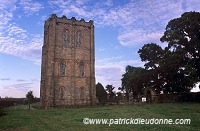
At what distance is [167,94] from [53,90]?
18.4 m

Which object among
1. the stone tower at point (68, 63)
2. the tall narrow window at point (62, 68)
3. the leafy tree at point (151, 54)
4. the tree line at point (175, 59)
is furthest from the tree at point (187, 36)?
the tall narrow window at point (62, 68)

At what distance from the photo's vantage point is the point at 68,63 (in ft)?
132

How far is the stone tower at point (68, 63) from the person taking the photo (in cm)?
3866

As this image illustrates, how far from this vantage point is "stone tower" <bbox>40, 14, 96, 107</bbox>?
1522 inches

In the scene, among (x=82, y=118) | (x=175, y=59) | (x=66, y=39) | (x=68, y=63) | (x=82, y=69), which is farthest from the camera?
(x=82, y=69)

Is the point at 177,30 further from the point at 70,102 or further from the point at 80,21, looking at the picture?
the point at 70,102

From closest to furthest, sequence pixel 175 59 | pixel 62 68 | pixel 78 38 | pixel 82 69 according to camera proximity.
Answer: pixel 175 59, pixel 62 68, pixel 82 69, pixel 78 38

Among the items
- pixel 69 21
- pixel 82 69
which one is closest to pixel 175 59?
pixel 82 69

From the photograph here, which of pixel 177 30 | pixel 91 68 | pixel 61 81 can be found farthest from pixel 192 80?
pixel 61 81

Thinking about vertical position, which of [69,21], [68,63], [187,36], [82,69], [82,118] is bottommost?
[82,118]

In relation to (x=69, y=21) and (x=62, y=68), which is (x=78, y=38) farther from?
(x=62, y=68)

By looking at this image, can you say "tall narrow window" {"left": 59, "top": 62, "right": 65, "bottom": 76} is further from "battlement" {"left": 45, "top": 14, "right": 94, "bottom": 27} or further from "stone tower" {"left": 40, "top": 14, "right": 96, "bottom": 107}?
"battlement" {"left": 45, "top": 14, "right": 94, "bottom": 27}

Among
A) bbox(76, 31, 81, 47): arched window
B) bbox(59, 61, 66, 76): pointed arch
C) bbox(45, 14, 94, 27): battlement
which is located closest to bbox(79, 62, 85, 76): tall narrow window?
bbox(59, 61, 66, 76): pointed arch

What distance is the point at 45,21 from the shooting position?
144ft
